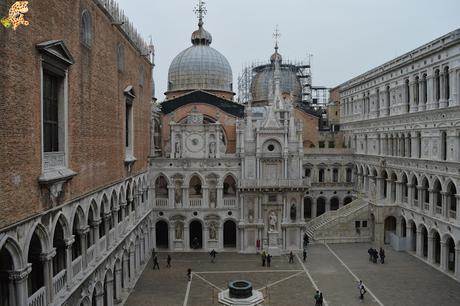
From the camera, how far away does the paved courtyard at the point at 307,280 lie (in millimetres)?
27078

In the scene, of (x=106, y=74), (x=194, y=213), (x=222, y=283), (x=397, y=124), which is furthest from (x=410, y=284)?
(x=106, y=74)

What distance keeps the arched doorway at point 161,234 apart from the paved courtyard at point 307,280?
324cm

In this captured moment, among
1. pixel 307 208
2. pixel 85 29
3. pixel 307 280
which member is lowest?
pixel 307 280

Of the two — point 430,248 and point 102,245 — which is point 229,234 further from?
point 102,245

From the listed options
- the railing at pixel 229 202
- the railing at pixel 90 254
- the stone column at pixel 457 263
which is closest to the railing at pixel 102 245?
the railing at pixel 90 254

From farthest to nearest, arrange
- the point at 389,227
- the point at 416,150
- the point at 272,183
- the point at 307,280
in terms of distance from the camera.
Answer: the point at 389,227 → the point at 272,183 → the point at 416,150 → the point at 307,280

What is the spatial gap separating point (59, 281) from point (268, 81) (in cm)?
5222

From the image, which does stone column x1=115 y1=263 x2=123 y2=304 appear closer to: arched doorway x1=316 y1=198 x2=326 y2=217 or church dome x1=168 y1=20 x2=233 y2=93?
church dome x1=168 y1=20 x2=233 y2=93

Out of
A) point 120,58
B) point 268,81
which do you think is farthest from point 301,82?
point 120,58

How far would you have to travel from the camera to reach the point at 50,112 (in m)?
15.8

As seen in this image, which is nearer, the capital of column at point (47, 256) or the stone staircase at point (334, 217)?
the capital of column at point (47, 256)

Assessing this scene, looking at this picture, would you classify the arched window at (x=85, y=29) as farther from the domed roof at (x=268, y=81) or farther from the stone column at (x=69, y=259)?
the domed roof at (x=268, y=81)

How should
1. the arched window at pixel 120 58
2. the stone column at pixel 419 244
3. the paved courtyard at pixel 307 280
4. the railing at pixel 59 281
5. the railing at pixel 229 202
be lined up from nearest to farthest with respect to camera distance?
1. the railing at pixel 59 281
2. the arched window at pixel 120 58
3. the paved courtyard at pixel 307 280
4. the stone column at pixel 419 244
5. the railing at pixel 229 202

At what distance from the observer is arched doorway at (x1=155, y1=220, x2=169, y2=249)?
40594mm
